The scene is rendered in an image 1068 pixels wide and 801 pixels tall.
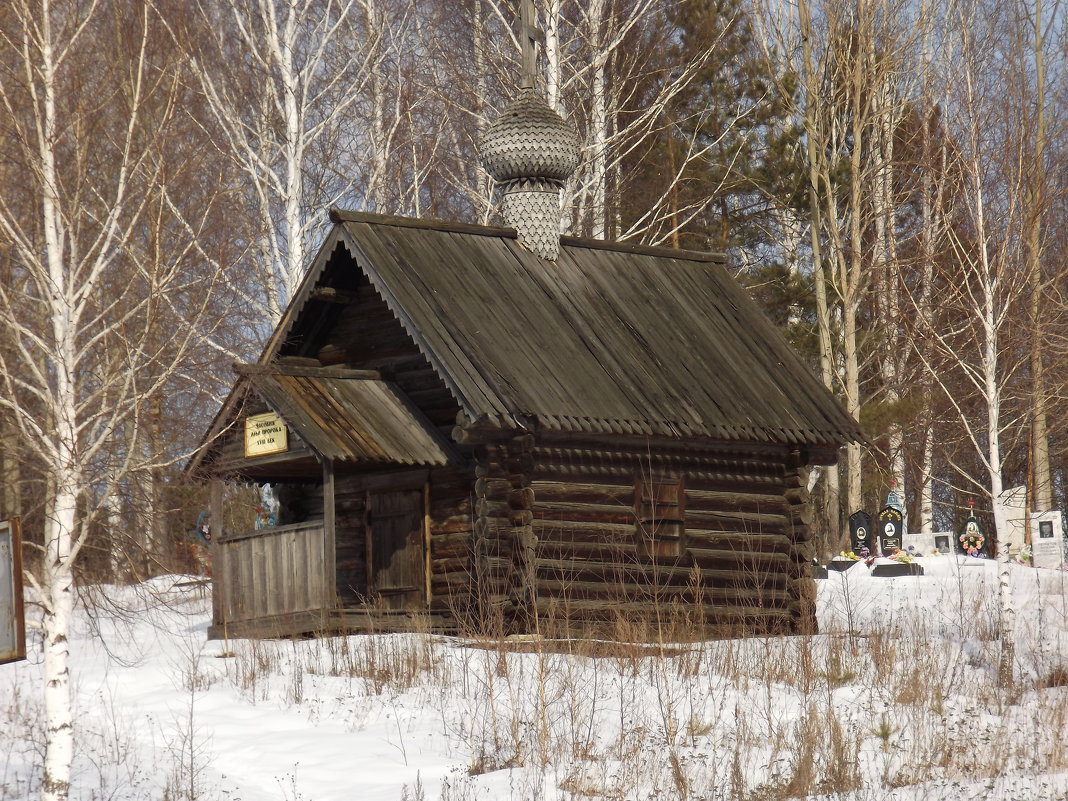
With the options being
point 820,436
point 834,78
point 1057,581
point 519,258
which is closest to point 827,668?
point 820,436

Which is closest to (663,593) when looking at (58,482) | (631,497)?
(631,497)

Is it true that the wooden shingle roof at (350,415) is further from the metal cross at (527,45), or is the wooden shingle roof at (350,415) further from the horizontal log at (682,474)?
the metal cross at (527,45)

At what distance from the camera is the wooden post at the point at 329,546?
17.7 m

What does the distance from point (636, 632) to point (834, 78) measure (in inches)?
806

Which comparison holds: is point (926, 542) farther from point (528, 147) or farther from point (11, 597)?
point (11, 597)

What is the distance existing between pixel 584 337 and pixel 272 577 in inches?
195

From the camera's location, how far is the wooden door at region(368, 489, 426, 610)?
62.3ft

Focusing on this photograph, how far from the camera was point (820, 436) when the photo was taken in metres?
20.1

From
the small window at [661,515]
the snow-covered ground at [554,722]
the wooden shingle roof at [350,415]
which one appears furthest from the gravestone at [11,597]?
the small window at [661,515]

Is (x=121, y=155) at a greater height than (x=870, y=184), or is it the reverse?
(x=870, y=184)

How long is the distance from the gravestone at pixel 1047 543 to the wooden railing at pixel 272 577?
1668 centimetres

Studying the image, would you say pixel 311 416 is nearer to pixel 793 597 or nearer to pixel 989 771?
pixel 793 597

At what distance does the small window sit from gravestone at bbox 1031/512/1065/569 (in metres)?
12.6

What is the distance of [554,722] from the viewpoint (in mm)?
12172
